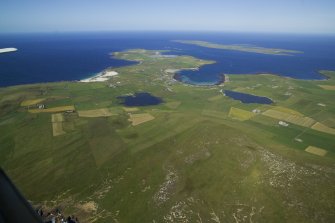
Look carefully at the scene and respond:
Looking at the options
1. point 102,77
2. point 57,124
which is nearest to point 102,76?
point 102,77

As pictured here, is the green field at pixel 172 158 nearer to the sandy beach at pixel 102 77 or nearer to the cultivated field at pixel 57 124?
the cultivated field at pixel 57 124

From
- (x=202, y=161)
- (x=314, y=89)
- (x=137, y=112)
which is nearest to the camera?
(x=202, y=161)

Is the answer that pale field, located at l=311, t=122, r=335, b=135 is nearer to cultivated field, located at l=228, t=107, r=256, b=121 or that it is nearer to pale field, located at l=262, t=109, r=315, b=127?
pale field, located at l=262, t=109, r=315, b=127

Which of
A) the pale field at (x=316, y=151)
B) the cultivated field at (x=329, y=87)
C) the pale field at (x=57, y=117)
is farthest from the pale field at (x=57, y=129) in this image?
the cultivated field at (x=329, y=87)

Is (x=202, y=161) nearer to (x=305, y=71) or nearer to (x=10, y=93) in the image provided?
(x=10, y=93)

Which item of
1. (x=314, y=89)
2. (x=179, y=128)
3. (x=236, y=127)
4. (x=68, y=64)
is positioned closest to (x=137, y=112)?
(x=179, y=128)

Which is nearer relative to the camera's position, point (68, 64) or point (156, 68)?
point (156, 68)

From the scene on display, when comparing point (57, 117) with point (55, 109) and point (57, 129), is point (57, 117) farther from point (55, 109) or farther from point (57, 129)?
point (57, 129)
